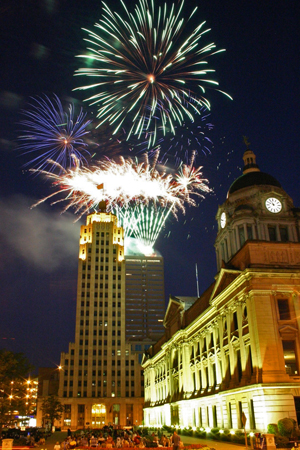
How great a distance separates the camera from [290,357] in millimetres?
40500

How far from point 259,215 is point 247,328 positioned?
116 feet

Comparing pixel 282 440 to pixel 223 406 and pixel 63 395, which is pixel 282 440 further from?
pixel 63 395

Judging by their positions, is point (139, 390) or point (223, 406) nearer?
point (223, 406)

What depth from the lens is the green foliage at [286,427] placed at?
34.9m

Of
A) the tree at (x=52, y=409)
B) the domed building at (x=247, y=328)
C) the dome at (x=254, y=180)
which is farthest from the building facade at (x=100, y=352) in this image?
the dome at (x=254, y=180)

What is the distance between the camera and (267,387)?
38188 millimetres

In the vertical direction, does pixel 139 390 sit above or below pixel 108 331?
below

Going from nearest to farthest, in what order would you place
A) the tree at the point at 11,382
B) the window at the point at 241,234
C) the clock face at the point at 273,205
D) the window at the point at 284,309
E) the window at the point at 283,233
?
the window at the point at 284,309 < the tree at the point at 11,382 < the window at the point at 283,233 < the window at the point at 241,234 < the clock face at the point at 273,205

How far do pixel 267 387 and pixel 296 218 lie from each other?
43.0m

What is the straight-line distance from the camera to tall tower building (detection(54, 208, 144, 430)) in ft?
422

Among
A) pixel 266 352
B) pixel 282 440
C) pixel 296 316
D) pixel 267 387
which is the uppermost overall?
pixel 296 316

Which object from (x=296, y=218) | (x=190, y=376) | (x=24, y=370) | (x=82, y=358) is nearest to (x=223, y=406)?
(x=190, y=376)

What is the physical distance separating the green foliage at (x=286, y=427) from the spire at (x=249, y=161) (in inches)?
2216

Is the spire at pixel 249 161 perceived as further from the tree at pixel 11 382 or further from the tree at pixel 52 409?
the tree at pixel 52 409
